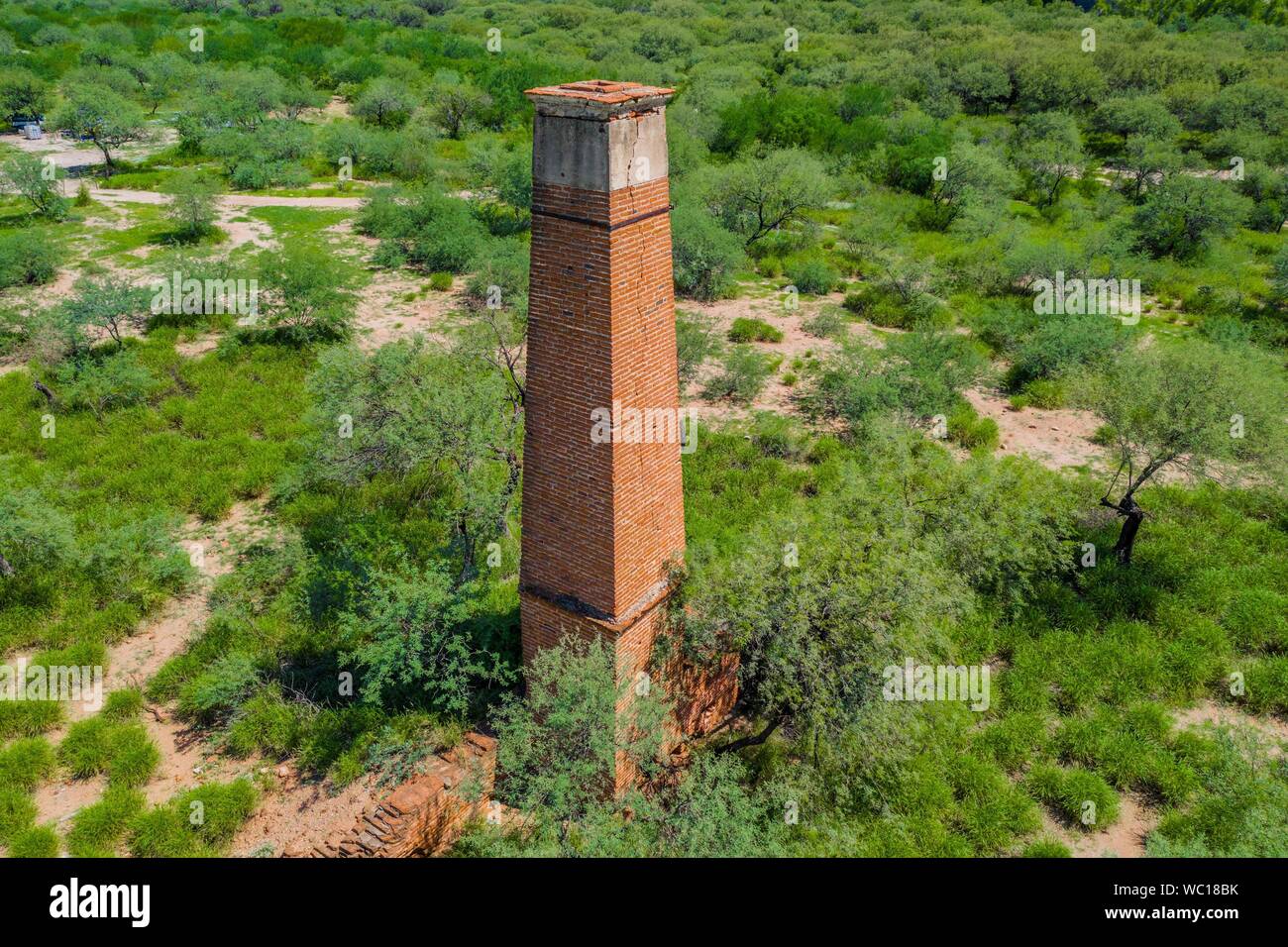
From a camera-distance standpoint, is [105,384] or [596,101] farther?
[105,384]

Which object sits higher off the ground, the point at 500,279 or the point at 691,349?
the point at 500,279

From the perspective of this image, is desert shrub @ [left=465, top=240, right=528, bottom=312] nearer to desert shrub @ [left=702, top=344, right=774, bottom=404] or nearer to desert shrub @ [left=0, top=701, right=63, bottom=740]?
desert shrub @ [left=702, top=344, right=774, bottom=404]

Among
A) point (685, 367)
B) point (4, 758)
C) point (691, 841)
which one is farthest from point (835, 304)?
point (4, 758)

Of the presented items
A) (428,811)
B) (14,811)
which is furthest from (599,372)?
(14,811)

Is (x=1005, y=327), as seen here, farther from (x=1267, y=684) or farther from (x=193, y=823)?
(x=193, y=823)

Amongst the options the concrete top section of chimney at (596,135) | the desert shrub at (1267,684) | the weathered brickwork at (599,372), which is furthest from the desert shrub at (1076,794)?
the concrete top section of chimney at (596,135)

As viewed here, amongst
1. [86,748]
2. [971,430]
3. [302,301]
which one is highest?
[302,301]
